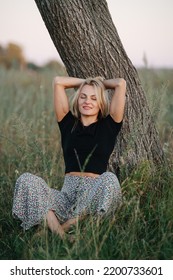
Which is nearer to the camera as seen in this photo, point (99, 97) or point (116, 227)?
point (116, 227)

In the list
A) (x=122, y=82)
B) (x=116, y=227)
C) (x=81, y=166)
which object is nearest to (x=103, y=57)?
(x=122, y=82)

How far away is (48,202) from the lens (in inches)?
142

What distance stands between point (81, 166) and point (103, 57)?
2.82 feet

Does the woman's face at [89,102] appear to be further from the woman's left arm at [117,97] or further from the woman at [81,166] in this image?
the woman's left arm at [117,97]

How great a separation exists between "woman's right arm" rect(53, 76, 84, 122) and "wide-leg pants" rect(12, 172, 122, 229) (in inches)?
21.4

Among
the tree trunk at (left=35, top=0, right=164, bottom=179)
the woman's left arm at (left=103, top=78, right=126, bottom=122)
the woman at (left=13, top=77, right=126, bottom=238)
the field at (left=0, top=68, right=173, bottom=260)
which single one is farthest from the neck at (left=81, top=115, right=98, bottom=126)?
the field at (left=0, top=68, right=173, bottom=260)

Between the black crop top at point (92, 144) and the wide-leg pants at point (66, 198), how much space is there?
4.7 inches

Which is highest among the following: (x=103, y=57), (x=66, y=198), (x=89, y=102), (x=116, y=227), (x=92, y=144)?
(x=103, y=57)

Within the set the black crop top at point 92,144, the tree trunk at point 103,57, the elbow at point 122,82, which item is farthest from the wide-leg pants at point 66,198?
the elbow at point 122,82

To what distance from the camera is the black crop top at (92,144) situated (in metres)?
3.79

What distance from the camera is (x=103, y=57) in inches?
153

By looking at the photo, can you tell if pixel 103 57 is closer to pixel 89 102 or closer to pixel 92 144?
pixel 89 102

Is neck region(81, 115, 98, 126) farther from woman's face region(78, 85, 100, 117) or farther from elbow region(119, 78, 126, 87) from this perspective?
elbow region(119, 78, 126, 87)
